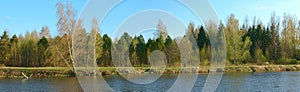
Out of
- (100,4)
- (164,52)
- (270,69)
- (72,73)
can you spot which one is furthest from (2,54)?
(100,4)

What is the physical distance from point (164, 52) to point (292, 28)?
3143cm

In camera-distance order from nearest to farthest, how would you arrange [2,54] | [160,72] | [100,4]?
1. [100,4]
2. [160,72]
3. [2,54]

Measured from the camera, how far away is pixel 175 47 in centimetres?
5250

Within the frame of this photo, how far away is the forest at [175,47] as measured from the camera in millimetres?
55938

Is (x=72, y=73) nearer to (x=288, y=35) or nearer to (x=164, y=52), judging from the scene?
(x=164, y=52)

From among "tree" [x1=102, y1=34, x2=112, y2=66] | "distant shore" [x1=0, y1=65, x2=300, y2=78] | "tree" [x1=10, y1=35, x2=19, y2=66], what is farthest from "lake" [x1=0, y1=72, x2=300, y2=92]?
"tree" [x1=10, y1=35, x2=19, y2=66]

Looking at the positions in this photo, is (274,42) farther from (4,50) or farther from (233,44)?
(4,50)

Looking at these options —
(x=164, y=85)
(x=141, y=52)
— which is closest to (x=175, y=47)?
(x=141, y=52)

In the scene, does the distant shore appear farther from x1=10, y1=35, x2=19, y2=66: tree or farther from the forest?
x1=10, y1=35, x2=19, y2=66: tree

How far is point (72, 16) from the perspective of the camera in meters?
46.8

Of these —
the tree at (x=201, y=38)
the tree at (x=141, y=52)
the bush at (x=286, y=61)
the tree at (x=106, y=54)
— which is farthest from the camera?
the tree at (x=201, y=38)

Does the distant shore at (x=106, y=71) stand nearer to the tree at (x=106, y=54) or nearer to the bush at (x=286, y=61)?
→ the bush at (x=286, y=61)

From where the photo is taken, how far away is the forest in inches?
2202

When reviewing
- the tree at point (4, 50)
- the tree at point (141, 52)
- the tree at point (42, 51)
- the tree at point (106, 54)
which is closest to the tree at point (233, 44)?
the tree at point (141, 52)
